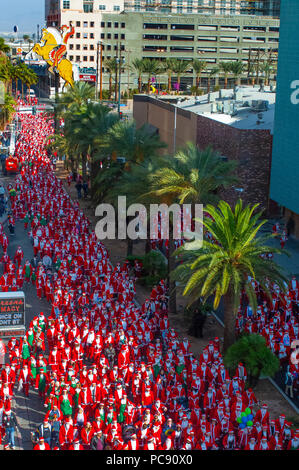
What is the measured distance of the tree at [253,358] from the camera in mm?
17797

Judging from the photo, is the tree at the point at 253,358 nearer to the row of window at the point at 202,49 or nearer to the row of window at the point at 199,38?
the row of window at the point at 202,49

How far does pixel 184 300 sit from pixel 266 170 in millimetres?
11735

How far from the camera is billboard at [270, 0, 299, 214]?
30797mm

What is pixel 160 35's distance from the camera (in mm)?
112188

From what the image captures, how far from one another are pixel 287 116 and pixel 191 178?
11.6 meters

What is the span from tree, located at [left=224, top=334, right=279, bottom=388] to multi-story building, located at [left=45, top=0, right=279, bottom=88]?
94.0 metres

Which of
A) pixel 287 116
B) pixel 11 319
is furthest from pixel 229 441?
pixel 287 116

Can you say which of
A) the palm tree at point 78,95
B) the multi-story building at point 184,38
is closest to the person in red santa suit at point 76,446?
the palm tree at point 78,95

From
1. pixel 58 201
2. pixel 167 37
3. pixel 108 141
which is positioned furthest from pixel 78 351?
pixel 167 37

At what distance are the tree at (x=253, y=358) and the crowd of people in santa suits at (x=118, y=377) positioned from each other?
475 millimetres

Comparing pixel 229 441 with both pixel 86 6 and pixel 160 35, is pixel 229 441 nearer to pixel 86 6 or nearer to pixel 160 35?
pixel 160 35

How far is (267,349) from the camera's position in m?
18.1

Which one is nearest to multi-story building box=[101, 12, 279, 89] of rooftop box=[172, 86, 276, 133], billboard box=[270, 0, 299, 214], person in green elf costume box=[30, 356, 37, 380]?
rooftop box=[172, 86, 276, 133]

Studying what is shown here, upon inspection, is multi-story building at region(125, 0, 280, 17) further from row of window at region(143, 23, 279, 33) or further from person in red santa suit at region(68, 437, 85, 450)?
person in red santa suit at region(68, 437, 85, 450)
